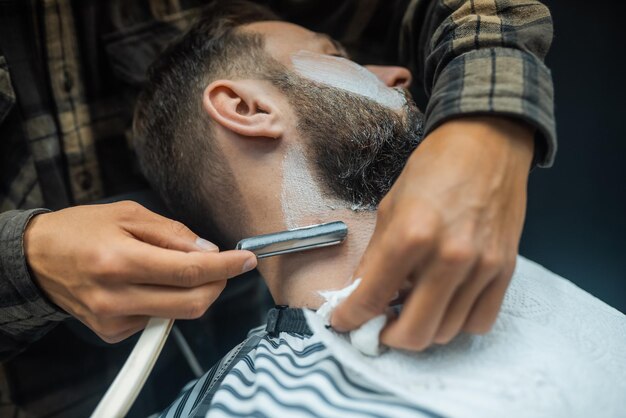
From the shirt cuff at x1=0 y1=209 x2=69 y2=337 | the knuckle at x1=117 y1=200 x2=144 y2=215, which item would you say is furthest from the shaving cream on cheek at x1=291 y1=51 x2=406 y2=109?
the shirt cuff at x1=0 y1=209 x2=69 y2=337

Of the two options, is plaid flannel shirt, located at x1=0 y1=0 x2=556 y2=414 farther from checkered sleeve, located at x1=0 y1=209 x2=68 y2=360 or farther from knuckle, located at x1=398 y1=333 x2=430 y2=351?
knuckle, located at x1=398 y1=333 x2=430 y2=351

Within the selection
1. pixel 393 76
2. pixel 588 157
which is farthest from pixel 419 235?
pixel 588 157

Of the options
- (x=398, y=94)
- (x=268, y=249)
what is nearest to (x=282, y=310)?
(x=268, y=249)

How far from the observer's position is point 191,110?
0.97m

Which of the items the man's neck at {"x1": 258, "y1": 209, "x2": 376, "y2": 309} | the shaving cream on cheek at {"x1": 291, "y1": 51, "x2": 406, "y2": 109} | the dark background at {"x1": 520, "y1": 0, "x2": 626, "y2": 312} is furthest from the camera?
the dark background at {"x1": 520, "y1": 0, "x2": 626, "y2": 312}

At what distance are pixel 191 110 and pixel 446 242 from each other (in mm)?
556

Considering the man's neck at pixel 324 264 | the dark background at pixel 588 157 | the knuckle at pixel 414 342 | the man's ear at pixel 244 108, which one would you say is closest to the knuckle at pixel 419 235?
the knuckle at pixel 414 342

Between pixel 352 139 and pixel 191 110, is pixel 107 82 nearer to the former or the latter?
pixel 191 110

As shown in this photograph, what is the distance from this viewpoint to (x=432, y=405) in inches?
24.2

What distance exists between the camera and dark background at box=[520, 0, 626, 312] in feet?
4.07

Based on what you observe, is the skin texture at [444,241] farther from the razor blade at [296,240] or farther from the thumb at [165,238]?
the thumb at [165,238]

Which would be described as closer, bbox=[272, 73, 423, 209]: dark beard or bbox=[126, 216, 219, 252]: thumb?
bbox=[126, 216, 219, 252]: thumb

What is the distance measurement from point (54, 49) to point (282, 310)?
0.72m

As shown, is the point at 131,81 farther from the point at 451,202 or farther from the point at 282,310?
the point at 451,202
